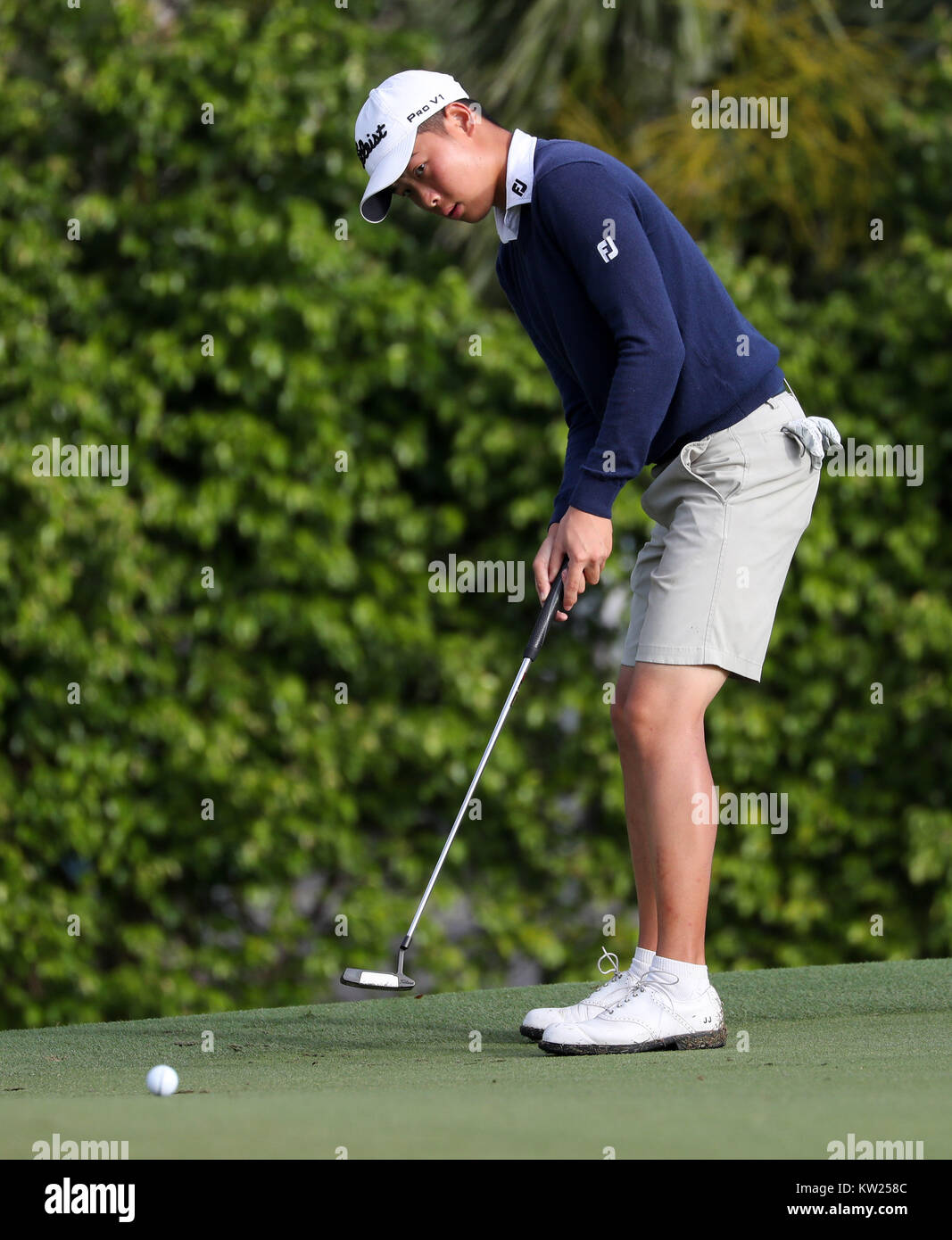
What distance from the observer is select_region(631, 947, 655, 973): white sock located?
2.99m

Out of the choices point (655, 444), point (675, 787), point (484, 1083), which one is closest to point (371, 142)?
point (655, 444)

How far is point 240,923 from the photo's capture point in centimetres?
559

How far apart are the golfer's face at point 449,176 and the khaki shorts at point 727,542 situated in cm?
61

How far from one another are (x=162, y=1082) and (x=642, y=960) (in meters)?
0.98

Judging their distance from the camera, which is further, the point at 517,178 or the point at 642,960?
the point at 642,960

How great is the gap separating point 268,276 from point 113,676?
1473 millimetres

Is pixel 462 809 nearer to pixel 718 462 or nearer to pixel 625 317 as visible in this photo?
pixel 718 462

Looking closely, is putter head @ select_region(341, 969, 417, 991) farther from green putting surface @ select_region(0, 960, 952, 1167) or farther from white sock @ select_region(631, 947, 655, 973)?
white sock @ select_region(631, 947, 655, 973)

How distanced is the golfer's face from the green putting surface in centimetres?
155

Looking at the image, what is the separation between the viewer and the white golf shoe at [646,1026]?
9.27ft

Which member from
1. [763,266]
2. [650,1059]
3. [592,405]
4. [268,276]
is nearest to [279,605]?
[268,276]

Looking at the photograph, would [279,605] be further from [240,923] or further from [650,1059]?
[650,1059]

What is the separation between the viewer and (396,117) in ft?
9.35

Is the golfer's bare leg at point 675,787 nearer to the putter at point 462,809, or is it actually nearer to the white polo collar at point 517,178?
the putter at point 462,809
